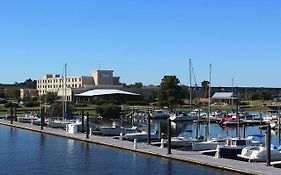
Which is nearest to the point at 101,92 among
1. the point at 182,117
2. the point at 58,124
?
the point at 182,117

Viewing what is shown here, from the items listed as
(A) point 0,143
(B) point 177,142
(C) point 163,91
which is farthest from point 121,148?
(C) point 163,91

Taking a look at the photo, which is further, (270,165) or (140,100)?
(140,100)

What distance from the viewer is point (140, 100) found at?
196500 millimetres

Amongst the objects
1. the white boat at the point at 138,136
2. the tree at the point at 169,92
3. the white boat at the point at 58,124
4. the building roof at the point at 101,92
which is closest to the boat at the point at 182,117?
the white boat at the point at 58,124

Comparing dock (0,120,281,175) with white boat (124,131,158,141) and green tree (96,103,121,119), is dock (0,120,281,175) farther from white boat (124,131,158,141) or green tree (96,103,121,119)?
green tree (96,103,121,119)

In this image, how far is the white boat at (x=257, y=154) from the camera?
147ft

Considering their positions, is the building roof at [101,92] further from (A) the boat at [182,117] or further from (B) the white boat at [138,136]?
(B) the white boat at [138,136]

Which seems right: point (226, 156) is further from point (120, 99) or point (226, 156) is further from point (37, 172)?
point (120, 99)

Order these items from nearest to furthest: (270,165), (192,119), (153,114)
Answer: (270,165) → (192,119) → (153,114)

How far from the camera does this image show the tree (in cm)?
15643

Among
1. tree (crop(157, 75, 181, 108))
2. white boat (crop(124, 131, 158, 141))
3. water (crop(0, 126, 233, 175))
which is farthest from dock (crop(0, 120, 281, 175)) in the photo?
tree (crop(157, 75, 181, 108))

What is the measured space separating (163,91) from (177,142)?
99.4 metres

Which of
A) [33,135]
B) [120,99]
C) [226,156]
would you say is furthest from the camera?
[120,99]

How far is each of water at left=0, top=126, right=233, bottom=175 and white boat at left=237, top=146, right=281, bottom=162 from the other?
5.38m
